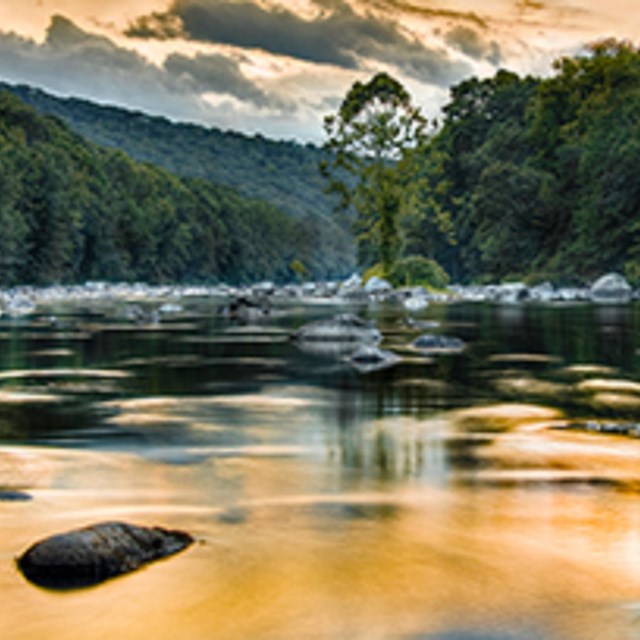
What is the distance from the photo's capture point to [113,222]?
90.6 metres

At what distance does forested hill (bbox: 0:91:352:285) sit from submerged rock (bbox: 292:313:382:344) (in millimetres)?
49776

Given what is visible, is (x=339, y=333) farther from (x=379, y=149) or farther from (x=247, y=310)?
(x=379, y=149)

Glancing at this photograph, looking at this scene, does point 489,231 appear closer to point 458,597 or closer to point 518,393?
point 518,393

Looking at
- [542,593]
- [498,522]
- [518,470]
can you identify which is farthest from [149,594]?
[518,470]

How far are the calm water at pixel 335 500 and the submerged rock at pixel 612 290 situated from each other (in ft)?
107

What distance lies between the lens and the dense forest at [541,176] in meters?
51.4

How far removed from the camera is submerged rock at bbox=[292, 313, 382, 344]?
677 inches

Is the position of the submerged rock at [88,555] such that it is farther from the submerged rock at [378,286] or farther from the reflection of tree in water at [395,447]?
the submerged rock at [378,286]

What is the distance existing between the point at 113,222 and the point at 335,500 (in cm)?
8812

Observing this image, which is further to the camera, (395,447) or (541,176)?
(541,176)

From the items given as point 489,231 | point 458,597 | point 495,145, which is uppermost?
point 495,145

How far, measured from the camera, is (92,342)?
58.8 feet

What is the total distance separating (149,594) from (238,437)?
3.60 m

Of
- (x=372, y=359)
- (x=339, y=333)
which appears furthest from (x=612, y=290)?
(x=372, y=359)
